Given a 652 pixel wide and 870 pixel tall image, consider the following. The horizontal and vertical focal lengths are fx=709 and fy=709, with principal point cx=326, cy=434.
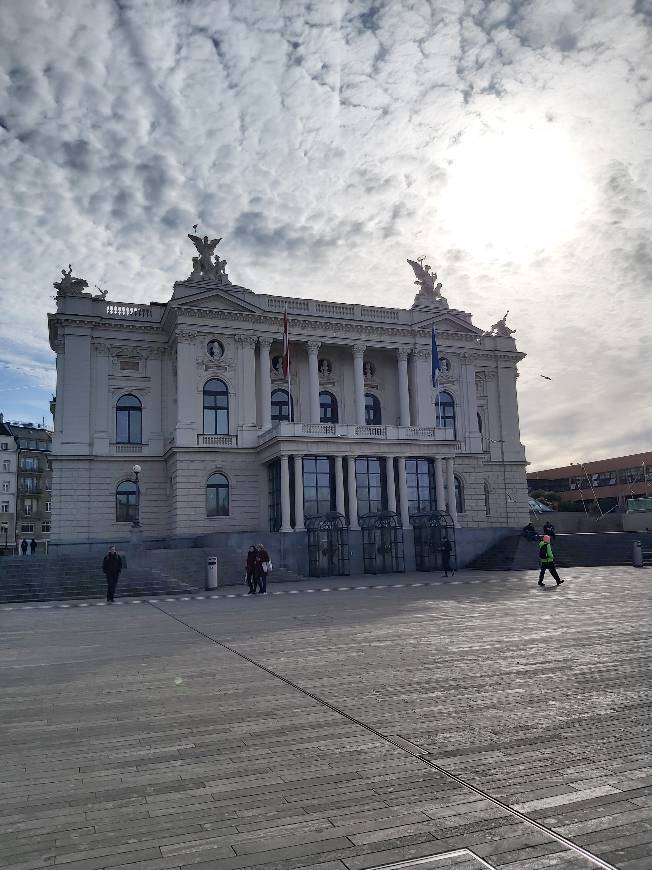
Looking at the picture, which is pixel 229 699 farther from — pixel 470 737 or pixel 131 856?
pixel 131 856

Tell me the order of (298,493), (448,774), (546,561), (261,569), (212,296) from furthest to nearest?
(212,296) → (298,493) → (261,569) → (546,561) → (448,774)

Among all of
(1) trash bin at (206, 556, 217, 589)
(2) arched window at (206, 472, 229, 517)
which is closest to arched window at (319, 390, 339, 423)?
(2) arched window at (206, 472, 229, 517)

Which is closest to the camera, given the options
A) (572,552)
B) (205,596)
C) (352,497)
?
(205,596)

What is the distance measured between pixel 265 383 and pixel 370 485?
11.0 m

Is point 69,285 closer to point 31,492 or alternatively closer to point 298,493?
point 298,493

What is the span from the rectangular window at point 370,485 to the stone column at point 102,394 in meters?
17.7

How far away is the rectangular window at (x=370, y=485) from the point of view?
151 ft

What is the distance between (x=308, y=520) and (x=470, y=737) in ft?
119

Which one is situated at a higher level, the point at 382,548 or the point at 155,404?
the point at 155,404

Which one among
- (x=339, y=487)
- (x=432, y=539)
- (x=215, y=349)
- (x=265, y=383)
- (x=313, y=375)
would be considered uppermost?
(x=215, y=349)

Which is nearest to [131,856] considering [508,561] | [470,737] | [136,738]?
[136,738]

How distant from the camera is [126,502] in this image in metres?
49.2

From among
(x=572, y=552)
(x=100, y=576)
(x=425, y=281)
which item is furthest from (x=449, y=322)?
(x=100, y=576)

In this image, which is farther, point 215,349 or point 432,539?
point 215,349
